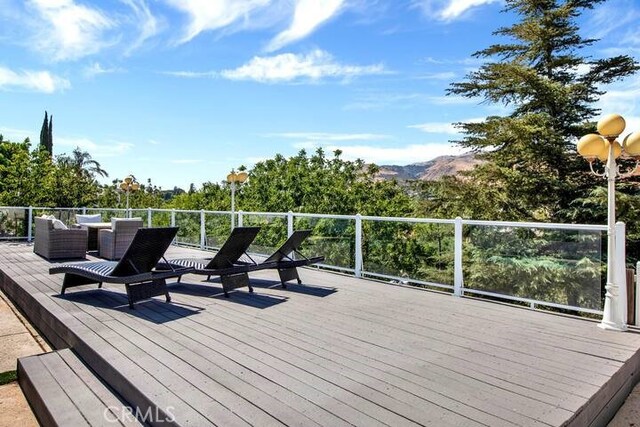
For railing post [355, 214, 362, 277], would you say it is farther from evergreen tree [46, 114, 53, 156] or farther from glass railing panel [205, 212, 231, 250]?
evergreen tree [46, 114, 53, 156]

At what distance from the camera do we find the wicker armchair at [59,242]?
824cm

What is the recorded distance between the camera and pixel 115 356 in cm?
309

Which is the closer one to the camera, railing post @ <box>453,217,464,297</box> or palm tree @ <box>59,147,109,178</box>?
railing post @ <box>453,217,464,297</box>

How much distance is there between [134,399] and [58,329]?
6.89ft

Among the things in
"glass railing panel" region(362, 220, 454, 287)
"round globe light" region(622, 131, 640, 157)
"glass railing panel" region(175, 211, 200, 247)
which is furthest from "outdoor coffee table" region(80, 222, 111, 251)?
"round globe light" region(622, 131, 640, 157)

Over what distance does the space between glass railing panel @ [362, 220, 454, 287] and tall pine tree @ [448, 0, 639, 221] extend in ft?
38.8

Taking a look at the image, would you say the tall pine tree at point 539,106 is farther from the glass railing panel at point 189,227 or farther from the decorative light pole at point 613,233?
the decorative light pole at point 613,233

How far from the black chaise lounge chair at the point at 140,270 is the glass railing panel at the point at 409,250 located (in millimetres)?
3173

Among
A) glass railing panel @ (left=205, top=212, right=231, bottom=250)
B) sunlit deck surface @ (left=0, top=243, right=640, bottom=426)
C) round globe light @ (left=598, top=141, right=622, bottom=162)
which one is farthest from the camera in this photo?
glass railing panel @ (left=205, top=212, right=231, bottom=250)

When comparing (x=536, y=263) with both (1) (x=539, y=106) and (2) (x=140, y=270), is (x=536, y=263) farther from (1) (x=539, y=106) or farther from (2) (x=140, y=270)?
→ (1) (x=539, y=106)

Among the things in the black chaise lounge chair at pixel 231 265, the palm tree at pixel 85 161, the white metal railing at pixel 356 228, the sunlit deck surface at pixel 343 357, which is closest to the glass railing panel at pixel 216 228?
the white metal railing at pixel 356 228

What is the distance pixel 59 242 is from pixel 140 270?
4.79 meters

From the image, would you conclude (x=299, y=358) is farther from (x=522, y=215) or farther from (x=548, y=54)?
(x=548, y=54)

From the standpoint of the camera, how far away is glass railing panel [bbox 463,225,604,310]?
4488 millimetres
